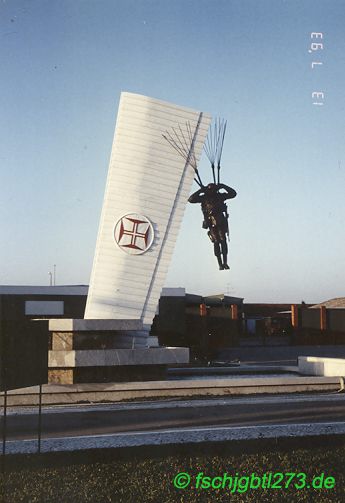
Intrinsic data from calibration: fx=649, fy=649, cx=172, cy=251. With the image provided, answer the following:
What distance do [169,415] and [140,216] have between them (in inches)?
319

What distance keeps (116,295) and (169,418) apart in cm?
746

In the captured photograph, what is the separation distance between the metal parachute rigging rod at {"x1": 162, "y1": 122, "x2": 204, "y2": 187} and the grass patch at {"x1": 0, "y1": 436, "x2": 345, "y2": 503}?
1218cm

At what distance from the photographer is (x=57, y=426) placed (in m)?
13.5

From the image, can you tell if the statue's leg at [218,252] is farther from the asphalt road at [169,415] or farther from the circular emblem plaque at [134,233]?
the asphalt road at [169,415]

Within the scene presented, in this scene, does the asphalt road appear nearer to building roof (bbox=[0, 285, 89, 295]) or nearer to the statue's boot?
the statue's boot

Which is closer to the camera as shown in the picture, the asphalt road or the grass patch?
the grass patch

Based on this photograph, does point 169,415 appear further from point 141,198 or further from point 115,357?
point 141,198

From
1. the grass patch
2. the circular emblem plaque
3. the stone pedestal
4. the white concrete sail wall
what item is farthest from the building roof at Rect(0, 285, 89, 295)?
the grass patch

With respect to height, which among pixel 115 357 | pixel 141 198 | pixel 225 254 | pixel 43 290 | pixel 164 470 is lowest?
pixel 164 470

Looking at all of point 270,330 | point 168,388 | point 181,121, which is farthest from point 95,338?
point 270,330

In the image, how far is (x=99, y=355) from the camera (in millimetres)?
19734

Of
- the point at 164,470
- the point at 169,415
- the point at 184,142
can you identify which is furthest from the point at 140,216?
the point at 164,470

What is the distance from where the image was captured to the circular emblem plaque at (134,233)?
2116cm

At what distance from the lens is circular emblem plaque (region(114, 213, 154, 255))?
2116cm
